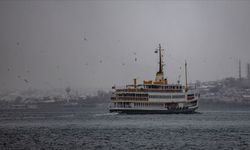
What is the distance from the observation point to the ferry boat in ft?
404

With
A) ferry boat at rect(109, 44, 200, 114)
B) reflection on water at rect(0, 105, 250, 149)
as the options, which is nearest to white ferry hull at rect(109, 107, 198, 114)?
ferry boat at rect(109, 44, 200, 114)

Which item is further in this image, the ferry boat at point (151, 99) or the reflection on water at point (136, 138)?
the ferry boat at point (151, 99)

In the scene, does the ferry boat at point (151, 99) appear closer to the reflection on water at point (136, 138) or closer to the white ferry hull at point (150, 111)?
the white ferry hull at point (150, 111)

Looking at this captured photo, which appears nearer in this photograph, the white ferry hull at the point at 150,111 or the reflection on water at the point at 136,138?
the reflection on water at the point at 136,138

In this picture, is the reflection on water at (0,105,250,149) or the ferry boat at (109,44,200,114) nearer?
the reflection on water at (0,105,250,149)

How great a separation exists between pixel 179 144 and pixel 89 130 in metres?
24.0

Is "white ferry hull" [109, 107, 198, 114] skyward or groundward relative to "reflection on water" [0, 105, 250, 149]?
skyward

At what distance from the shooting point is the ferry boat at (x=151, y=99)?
123 metres

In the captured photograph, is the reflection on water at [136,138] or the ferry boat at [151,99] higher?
the ferry boat at [151,99]

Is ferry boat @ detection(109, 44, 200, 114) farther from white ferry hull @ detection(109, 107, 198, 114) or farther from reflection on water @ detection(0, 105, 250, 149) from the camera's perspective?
reflection on water @ detection(0, 105, 250, 149)

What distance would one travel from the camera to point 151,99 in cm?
12425

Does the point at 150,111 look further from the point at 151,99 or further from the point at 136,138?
the point at 136,138

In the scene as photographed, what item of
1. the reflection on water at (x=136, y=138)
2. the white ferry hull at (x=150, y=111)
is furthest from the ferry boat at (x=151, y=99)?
the reflection on water at (x=136, y=138)

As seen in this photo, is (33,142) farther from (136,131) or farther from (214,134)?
(214,134)
